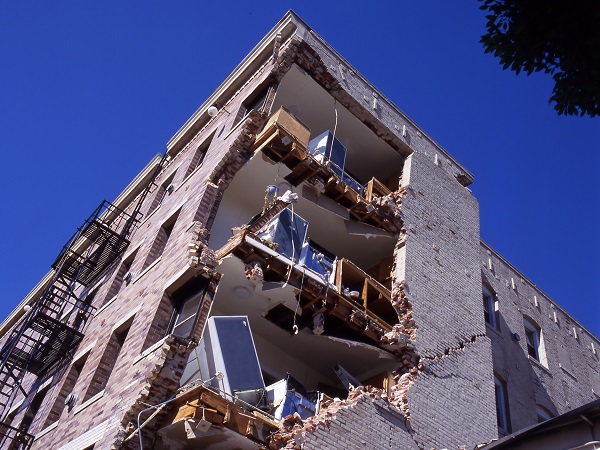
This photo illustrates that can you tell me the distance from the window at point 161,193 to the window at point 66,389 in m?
5.93

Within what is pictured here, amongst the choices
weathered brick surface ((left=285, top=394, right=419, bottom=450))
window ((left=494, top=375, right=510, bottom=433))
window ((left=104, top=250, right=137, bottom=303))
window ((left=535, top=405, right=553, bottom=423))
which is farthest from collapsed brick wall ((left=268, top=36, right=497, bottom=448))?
window ((left=104, top=250, right=137, bottom=303))

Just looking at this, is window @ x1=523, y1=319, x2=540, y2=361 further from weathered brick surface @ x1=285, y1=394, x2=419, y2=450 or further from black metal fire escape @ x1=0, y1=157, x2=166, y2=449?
black metal fire escape @ x1=0, y1=157, x2=166, y2=449

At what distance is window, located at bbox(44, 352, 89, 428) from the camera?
17.1 m

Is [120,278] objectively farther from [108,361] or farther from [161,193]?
[108,361]

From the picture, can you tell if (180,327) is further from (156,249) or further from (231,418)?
(156,249)

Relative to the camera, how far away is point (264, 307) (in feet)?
53.0

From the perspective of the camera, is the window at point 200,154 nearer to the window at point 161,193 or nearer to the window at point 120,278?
the window at point 161,193

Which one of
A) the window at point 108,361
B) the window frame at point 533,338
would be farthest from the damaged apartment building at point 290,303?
the window frame at point 533,338

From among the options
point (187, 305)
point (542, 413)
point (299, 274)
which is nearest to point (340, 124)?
point (299, 274)

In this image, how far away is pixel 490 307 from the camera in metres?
23.9

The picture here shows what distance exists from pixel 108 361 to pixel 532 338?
1602cm

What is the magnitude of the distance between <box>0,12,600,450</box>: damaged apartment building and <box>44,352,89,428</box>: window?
38 millimetres

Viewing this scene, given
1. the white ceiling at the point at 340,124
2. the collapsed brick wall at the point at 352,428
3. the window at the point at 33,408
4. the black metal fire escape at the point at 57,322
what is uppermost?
the white ceiling at the point at 340,124

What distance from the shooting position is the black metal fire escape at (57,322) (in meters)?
19.0
